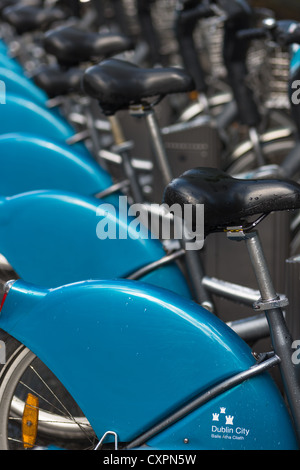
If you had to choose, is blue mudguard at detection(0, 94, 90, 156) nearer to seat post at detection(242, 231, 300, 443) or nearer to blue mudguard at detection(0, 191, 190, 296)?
blue mudguard at detection(0, 191, 190, 296)

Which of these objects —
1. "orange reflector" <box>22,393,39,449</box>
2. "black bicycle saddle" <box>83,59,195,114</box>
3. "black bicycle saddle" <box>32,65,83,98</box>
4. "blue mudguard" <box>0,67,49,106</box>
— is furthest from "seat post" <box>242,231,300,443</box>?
"blue mudguard" <box>0,67,49,106</box>

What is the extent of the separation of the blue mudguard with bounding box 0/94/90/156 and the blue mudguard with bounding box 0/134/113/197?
48 centimetres

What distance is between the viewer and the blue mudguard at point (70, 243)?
98.3 inches

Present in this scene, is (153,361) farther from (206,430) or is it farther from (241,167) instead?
(241,167)

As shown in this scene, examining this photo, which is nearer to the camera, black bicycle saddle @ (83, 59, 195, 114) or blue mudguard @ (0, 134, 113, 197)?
black bicycle saddle @ (83, 59, 195, 114)

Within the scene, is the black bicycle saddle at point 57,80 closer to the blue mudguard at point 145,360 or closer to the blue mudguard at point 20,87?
the blue mudguard at point 20,87

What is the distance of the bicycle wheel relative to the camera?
2.05 metres

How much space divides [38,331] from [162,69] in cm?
102

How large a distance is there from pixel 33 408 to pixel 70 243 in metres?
0.64

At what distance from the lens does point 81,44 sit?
3.37 meters

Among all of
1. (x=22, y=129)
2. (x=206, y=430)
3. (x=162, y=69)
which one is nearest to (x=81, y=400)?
(x=206, y=430)

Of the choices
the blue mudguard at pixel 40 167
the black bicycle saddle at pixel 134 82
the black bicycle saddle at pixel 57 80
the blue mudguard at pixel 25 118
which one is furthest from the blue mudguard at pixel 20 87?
the black bicycle saddle at pixel 134 82

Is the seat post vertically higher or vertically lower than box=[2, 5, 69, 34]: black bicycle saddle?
lower
